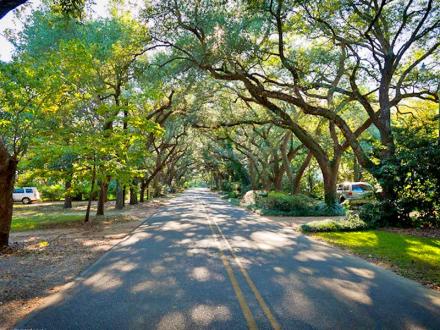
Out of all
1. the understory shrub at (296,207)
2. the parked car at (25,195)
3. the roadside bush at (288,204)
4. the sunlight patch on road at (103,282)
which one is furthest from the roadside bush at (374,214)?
the parked car at (25,195)

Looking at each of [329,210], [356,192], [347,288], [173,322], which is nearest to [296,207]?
[329,210]

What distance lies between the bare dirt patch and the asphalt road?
0.40m

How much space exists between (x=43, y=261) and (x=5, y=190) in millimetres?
2716

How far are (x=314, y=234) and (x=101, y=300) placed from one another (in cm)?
981

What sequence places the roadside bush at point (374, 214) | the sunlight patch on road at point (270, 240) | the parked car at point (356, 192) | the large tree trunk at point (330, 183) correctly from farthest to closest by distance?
the parked car at point (356, 192), the large tree trunk at point (330, 183), the roadside bush at point (374, 214), the sunlight patch on road at point (270, 240)

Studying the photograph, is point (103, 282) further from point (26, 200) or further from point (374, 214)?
point (26, 200)

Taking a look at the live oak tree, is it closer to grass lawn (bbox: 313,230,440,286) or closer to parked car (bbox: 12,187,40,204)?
grass lawn (bbox: 313,230,440,286)

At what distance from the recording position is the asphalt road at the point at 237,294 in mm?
4793

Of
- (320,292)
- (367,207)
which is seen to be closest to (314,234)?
(367,207)

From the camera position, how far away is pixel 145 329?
14.8 feet

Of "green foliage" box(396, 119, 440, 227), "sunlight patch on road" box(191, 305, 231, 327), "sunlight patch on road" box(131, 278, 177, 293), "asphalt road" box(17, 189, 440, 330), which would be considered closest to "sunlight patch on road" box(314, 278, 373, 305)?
"asphalt road" box(17, 189, 440, 330)

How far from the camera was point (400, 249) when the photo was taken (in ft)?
33.7

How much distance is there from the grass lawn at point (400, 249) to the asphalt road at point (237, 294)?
0.66 metres

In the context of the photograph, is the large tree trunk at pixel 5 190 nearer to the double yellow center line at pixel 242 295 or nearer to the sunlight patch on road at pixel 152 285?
the sunlight patch on road at pixel 152 285
